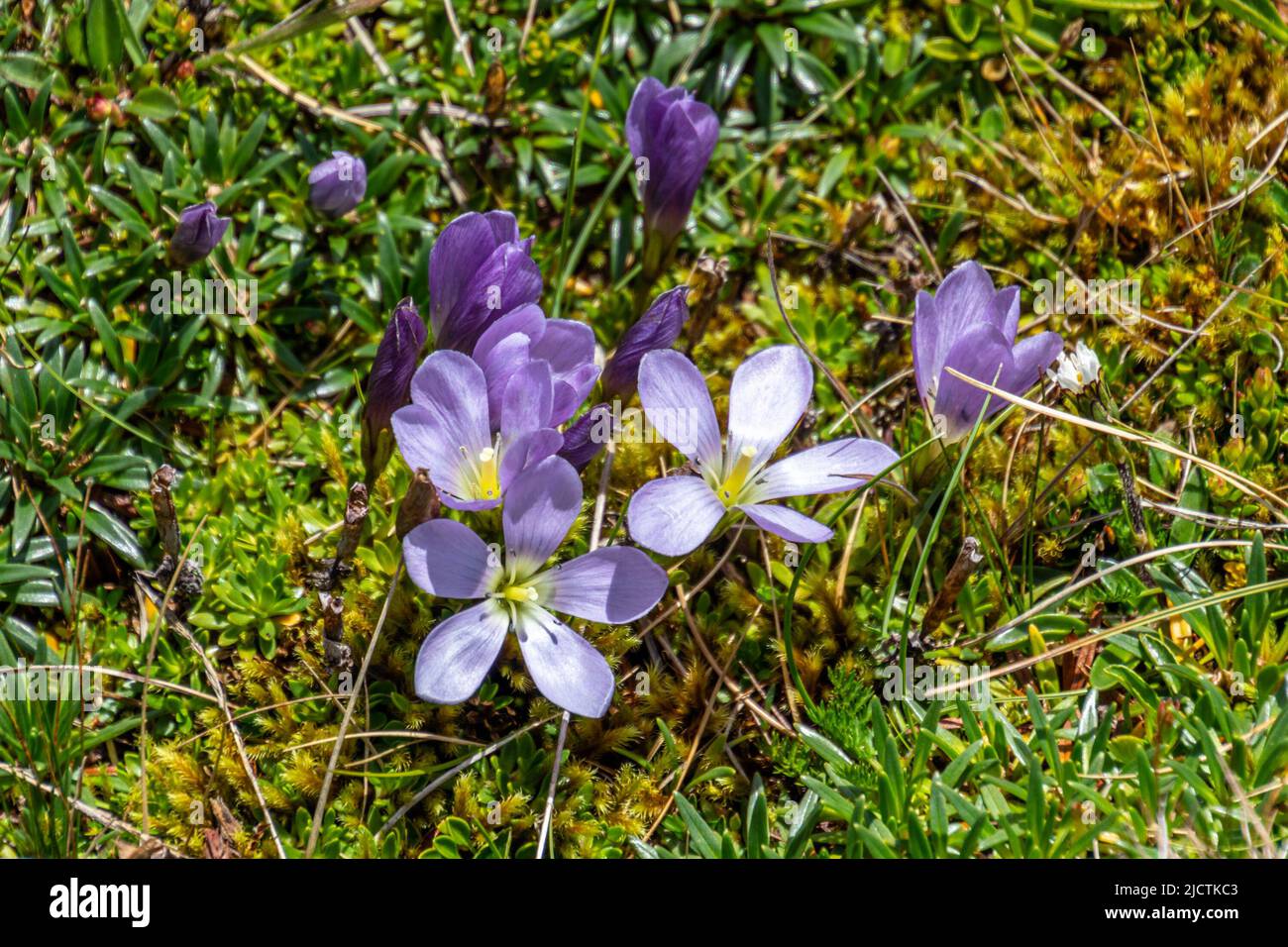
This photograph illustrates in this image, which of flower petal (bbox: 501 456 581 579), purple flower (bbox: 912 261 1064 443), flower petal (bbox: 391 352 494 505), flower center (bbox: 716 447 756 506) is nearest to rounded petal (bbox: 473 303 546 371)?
flower petal (bbox: 391 352 494 505)

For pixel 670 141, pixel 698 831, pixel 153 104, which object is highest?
pixel 670 141

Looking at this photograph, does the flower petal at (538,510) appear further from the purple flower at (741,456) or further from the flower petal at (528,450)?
the purple flower at (741,456)

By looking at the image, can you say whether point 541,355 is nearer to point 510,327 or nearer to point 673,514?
point 510,327

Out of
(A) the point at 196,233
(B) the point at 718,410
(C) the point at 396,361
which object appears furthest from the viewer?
(B) the point at 718,410

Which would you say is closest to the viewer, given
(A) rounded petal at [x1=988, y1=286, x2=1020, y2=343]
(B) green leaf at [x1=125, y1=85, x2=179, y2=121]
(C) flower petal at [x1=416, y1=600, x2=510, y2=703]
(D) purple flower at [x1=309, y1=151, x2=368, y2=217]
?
(C) flower petal at [x1=416, y1=600, x2=510, y2=703]

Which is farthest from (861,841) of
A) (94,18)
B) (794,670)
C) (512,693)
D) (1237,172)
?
(94,18)

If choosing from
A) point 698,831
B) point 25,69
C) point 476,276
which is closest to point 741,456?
point 476,276

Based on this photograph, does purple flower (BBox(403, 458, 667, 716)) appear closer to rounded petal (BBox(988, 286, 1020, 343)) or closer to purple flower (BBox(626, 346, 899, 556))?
purple flower (BBox(626, 346, 899, 556))
